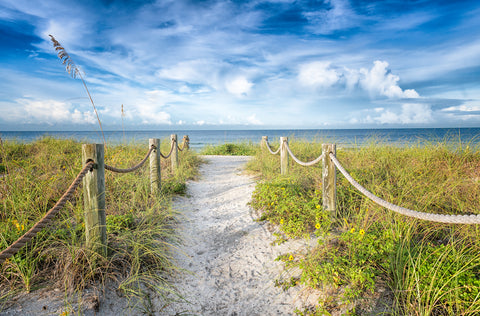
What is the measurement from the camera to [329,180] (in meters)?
4.05

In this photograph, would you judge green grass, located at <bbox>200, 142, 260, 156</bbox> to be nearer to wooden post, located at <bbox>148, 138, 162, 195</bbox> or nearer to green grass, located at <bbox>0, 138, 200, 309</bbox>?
wooden post, located at <bbox>148, 138, 162, 195</bbox>

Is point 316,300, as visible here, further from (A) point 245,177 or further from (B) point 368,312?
(A) point 245,177

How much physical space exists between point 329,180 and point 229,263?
191cm

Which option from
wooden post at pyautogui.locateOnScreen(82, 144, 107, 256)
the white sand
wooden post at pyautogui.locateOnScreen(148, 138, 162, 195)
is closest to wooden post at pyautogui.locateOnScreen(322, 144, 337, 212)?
the white sand

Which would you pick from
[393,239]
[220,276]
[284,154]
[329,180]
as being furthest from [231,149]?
[393,239]

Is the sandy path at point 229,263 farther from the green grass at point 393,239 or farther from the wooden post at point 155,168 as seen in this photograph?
the wooden post at point 155,168

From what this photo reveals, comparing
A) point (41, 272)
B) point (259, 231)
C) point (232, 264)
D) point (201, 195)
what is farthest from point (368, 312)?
point (201, 195)

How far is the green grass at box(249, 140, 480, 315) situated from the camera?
2210 mm

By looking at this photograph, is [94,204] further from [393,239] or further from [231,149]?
[231,149]

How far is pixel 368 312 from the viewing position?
235 cm

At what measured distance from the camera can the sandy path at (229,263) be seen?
2.74 metres

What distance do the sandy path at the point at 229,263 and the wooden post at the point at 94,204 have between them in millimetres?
990

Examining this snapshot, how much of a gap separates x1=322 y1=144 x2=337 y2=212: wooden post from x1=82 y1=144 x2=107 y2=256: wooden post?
3049mm

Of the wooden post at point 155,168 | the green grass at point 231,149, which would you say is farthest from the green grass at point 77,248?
the green grass at point 231,149
